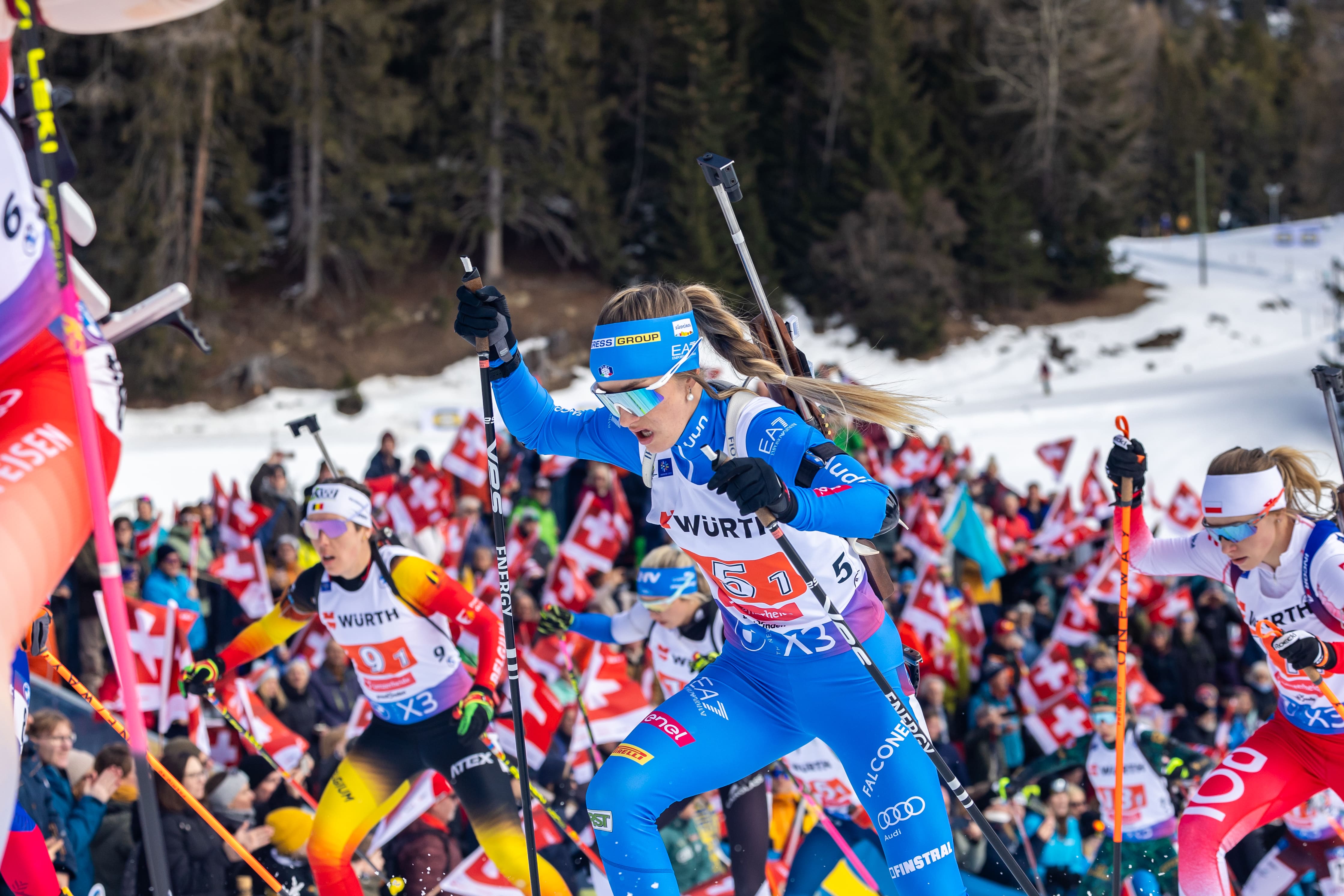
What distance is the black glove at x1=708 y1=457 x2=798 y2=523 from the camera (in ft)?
10.1

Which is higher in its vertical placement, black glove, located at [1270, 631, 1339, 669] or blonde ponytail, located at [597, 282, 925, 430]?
blonde ponytail, located at [597, 282, 925, 430]

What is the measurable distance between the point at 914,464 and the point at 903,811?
11.0m

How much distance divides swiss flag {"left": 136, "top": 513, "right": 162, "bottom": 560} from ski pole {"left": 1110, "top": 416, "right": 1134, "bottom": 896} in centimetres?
690

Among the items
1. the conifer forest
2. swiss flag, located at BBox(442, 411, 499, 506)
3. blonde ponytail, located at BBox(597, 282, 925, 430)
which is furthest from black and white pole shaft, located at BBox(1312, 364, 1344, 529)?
the conifer forest

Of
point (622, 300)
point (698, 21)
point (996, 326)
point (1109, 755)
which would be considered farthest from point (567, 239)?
point (622, 300)

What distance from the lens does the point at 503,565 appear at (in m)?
→ 3.99

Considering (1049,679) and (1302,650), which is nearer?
(1302,650)

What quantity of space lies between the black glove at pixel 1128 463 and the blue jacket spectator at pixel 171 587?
5.93m

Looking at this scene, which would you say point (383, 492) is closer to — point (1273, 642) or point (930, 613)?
point (930, 613)

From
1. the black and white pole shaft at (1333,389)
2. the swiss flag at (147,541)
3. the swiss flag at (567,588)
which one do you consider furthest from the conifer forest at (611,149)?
the black and white pole shaft at (1333,389)

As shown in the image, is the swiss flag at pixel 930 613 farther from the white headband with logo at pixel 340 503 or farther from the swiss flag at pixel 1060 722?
the white headband with logo at pixel 340 503

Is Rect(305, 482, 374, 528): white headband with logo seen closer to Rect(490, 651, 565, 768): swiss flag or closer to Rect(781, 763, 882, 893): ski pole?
Rect(490, 651, 565, 768): swiss flag

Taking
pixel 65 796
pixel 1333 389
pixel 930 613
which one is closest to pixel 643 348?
pixel 1333 389

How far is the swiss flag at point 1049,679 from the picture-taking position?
7.82m
